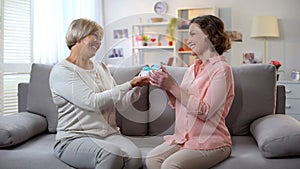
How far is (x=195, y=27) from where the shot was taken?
1.78 m

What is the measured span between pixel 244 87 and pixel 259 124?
27 centimetres

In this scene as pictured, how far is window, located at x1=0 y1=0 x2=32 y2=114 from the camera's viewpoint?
124 inches

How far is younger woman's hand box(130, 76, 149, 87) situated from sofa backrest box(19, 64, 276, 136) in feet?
0.26

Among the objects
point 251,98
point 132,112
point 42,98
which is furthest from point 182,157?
point 42,98

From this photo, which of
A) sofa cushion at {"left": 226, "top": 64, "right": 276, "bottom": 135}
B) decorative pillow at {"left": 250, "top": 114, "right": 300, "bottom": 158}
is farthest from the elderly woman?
sofa cushion at {"left": 226, "top": 64, "right": 276, "bottom": 135}

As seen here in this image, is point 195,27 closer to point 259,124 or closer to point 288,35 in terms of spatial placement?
point 259,124

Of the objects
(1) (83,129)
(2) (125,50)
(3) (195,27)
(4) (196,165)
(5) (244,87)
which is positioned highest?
(3) (195,27)

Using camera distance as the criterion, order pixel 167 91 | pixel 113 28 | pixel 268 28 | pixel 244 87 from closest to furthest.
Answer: pixel 113 28
pixel 167 91
pixel 244 87
pixel 268 28

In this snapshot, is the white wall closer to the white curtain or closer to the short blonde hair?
the white curtain

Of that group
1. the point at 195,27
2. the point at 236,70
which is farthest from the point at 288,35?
the point at 195,27

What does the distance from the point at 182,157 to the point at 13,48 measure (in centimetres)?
221

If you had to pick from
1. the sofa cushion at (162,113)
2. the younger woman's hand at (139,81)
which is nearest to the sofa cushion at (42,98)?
the sofa cushion at (162,113)

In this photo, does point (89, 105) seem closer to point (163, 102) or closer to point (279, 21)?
point (163, 102)

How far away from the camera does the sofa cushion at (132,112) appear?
1814 mm
